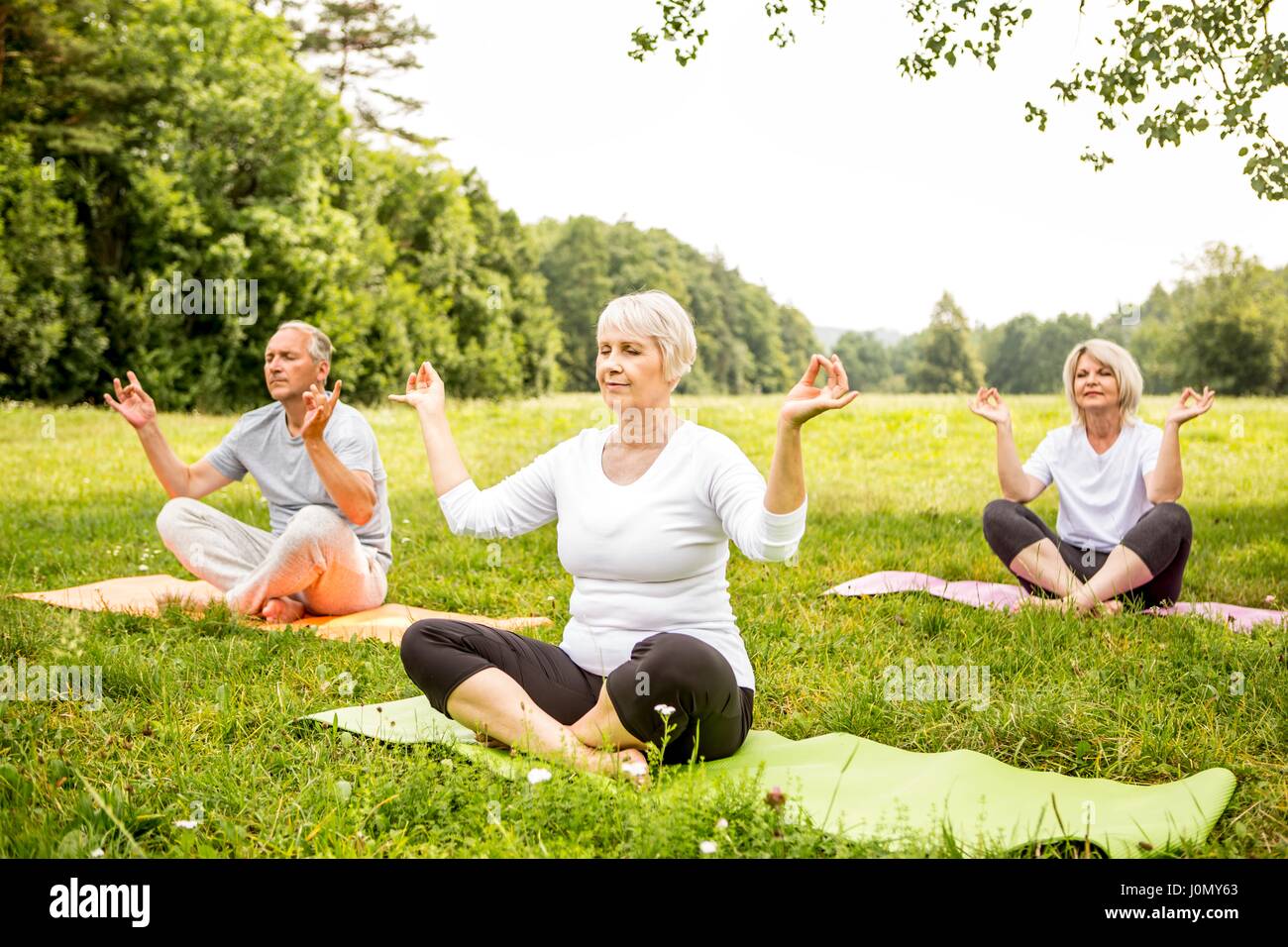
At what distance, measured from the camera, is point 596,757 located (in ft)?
10.1

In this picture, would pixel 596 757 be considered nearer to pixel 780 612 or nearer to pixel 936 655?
pixel 936 655

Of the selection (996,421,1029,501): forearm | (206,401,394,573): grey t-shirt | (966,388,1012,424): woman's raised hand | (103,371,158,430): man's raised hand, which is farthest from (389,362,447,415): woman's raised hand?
(996,421,1029,501): forearm

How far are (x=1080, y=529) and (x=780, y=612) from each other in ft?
5.73

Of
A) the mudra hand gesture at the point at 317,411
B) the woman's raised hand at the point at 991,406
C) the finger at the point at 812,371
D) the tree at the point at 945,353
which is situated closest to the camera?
the finger at the point at 812,371

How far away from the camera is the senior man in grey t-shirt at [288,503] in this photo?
4867 millimetres

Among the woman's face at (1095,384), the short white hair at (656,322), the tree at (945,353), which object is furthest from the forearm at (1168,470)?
the tree at (945,353)

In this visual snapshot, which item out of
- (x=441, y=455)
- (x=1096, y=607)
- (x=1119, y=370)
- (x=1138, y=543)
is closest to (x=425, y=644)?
(x=441, y=455)

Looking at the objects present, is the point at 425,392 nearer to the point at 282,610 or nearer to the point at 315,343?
the point at 315,343

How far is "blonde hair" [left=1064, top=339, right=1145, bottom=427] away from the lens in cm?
546

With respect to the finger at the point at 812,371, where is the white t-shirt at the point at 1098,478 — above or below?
below

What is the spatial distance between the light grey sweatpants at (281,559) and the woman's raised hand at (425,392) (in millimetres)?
1497

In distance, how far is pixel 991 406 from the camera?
548 centimetres

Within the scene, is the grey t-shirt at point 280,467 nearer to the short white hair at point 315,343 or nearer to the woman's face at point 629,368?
the short white hair at point 315,343
